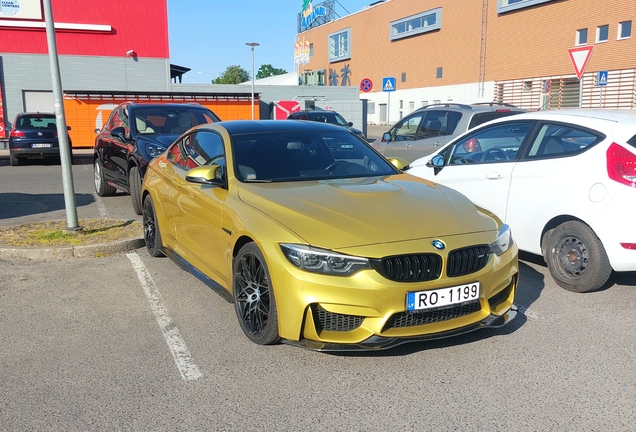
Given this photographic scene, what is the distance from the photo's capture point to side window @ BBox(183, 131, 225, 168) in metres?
5.14

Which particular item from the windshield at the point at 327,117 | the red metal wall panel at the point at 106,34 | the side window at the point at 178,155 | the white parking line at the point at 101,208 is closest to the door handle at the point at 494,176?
the side window at the point at 178,155

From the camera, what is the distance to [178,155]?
6.02 metres

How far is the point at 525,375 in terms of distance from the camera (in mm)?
3656

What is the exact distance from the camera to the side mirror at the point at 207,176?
183 inches

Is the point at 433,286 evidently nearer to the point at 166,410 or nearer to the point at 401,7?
the point at 166,410

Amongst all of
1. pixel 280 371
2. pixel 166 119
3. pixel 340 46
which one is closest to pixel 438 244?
pixel 280 371

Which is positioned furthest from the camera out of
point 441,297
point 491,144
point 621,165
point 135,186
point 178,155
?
point 135,186

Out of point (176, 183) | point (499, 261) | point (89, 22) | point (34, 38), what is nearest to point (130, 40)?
point (89, 22)

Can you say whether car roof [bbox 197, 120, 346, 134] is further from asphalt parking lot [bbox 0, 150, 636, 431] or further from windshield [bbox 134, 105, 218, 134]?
windshield [bbox 134, 105, 218, 134]

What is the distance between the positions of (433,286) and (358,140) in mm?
2333

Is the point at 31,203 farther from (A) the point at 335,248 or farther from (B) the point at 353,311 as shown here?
(B) the point at 353,311

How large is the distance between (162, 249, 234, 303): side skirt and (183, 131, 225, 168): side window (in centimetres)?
86

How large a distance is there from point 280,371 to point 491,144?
4.11 meters

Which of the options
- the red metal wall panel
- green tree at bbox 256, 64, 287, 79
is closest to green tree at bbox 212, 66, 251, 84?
green tree at bbox 256, 64, 287, 79
